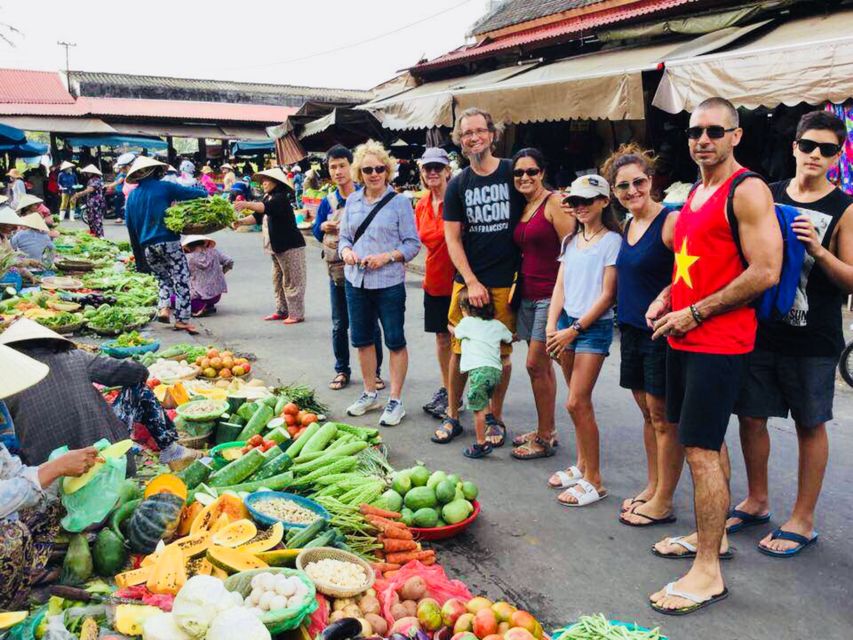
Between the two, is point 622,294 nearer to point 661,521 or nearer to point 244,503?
point 661,521

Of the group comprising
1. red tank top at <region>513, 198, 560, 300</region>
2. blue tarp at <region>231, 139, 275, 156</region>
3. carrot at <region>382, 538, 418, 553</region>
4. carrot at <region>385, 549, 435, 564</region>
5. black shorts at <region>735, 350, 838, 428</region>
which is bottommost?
carrot at <region>385, 549, 435, 564</region>

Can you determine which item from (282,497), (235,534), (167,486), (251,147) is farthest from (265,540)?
(251,147)

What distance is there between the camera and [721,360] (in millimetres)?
3092

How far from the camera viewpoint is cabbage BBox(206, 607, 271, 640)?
250 centimetres

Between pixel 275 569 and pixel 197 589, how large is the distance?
474mm

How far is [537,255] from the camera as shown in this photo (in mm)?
4758

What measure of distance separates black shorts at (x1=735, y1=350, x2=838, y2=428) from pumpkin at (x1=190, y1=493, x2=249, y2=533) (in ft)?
8.56

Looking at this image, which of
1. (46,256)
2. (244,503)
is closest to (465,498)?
(244,503)

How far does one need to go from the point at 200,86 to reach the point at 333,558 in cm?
3560

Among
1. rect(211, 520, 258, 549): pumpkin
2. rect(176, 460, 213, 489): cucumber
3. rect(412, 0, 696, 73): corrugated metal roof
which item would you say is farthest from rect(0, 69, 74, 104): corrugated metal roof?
rect(211, 520, 258, 549): pumpkin

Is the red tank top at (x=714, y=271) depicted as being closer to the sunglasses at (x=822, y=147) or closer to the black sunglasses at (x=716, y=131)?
the black sunglasses at (x=716, y=131)

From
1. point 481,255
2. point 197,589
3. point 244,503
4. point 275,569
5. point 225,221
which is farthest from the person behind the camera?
point 225,221

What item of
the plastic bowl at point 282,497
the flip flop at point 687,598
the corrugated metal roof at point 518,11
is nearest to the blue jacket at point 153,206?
the plastic bowl at point 282,497

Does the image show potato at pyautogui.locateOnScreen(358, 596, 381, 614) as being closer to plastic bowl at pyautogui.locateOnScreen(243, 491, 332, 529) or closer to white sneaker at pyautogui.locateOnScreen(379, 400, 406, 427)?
plastic bowl at pyautogui.locateOnScreen(243, 491, 332, 529)
